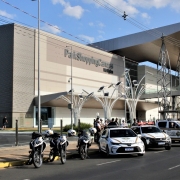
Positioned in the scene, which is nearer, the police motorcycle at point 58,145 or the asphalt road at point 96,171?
the asphalt road at point 96,171

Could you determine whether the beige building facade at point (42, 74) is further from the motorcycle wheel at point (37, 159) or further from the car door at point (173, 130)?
the motorcycle wheel at point (37, 159)

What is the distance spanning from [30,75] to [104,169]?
135 ft

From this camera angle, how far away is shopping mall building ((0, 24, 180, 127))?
48.7 metres

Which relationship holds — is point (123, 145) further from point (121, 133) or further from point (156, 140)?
point (156, 140)

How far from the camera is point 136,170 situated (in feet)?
35.2

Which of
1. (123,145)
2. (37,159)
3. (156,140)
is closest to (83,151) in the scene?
(123,145)

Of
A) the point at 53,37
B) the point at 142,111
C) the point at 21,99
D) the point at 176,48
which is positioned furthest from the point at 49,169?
the point at 142,111

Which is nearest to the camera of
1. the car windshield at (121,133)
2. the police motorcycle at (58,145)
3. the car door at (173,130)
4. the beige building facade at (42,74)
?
the police motorcycle at (58,145)

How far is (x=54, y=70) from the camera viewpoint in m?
55.3

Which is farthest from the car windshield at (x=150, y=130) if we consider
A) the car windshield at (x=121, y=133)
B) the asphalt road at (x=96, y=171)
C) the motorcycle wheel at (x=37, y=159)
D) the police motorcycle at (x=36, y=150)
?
the motorcycle wheel at (x=37, y=159)

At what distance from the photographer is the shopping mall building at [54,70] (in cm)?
4872

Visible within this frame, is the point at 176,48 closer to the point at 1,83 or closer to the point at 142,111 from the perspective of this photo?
the point at 142,111

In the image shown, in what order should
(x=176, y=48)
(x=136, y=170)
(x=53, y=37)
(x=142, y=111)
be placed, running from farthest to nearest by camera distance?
(x=142, y=111), (x=176, y=48), (x=53, y=37), (x=136, y=170)

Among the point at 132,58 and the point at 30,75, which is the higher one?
the point at 132,58
